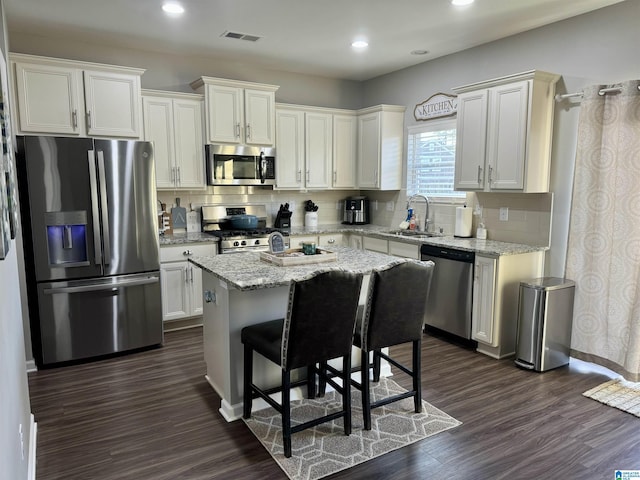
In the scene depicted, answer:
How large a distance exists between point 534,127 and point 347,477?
300cm

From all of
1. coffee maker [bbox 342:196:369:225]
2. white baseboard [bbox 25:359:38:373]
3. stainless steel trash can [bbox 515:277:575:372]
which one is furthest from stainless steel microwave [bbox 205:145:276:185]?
stainless steel trash can [bbox 515:277:575:372]

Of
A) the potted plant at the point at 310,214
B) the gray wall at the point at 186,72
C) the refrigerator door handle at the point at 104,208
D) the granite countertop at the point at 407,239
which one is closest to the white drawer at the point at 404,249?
the granite countertop at the point at 407,239

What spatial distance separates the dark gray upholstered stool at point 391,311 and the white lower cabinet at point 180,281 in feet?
7.34

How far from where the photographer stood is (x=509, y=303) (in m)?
3.76

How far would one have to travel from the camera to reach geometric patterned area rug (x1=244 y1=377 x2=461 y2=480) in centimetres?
237

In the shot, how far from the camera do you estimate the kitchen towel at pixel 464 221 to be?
4422mm

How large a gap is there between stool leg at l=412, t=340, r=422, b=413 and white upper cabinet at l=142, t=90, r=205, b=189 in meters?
2.93

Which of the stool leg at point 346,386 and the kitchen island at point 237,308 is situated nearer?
the stool leg at point 346,386

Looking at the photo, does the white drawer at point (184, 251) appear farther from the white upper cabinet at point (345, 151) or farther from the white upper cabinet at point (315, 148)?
the white upper cabinet at point (345, 151)

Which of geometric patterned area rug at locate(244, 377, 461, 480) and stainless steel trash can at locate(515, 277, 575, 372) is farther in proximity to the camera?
stainless steel trash can at locate(515, 277, 575, 372)

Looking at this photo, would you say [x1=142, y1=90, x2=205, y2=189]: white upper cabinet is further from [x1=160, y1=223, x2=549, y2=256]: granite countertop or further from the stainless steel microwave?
[x1=160, y1=223, x2=549, y2=256]: granite countertop

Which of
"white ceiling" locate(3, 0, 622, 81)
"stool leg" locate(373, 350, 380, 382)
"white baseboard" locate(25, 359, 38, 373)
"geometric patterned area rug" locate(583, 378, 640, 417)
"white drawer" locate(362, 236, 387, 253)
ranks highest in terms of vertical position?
"white ceiling" locate(3, 0, 622, 81)

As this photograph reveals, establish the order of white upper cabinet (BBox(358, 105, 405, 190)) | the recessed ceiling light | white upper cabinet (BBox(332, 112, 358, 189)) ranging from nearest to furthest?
the recessed ceiling light, white upper cabinet (BBox(358, 105, 405, 190)), white upper cabinet (BBox(332, 112, 358, 189))

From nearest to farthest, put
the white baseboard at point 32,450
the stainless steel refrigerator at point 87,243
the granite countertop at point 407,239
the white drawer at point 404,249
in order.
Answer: the white baseboard at point 32,450, the stainless steel refrigerator at point 87,243, the granite countertop at point 407,239, the white drawer at point 404,249
